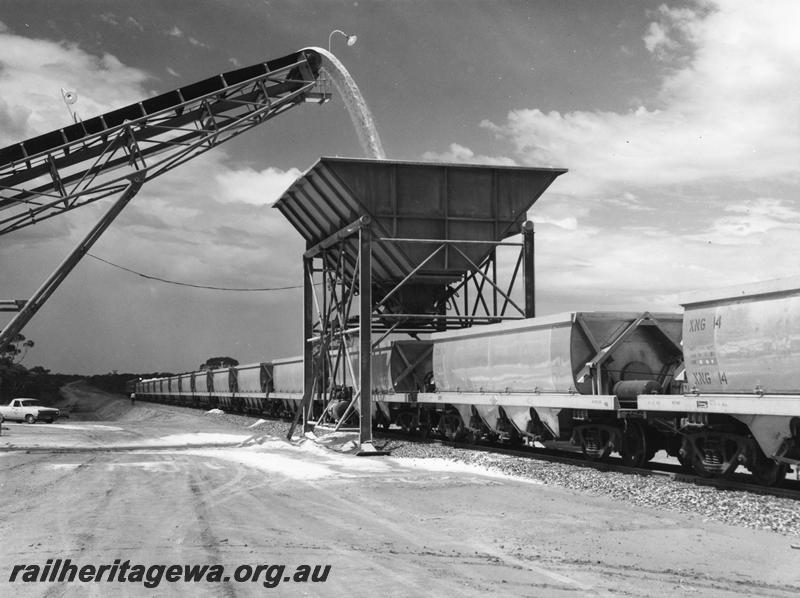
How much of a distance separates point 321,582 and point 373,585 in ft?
1.55

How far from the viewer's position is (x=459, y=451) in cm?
1945

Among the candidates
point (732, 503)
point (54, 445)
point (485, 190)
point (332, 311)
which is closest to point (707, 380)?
point (732, 503)

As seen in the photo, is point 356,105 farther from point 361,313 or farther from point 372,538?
point 372,538

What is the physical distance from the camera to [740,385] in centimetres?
1183

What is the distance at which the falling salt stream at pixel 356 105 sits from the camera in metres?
24.2

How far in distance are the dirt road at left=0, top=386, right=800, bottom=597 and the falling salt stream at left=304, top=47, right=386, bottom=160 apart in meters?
11.3

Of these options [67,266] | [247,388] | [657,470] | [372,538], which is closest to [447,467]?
[657,470]

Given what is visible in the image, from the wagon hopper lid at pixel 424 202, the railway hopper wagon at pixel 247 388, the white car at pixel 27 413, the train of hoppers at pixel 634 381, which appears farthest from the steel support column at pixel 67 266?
the white car at pixel 27 413

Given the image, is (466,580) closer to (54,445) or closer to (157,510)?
(157,510)

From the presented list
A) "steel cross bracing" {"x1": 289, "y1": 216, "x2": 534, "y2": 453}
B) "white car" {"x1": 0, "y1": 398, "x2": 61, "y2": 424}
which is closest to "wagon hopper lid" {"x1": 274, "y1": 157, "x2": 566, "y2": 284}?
"steel cross bracing" {"x1": 289, "y1": 216, "x2": 534, "y2": 453}

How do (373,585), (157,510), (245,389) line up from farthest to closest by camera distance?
1. (245,389)
2. (157,510)
3. (373,585)

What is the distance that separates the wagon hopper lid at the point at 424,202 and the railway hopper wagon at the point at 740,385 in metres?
10.7

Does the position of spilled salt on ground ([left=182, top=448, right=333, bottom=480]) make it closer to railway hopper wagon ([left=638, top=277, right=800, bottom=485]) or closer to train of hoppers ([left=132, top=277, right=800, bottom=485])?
train of hoppers ([left=132, top=277, right=800, bottom=485])

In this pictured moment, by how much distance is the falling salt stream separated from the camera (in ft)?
79.5
